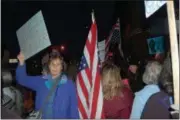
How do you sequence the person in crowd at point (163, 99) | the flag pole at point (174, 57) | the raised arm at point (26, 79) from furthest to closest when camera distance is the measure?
the raised arm at point (26, 79)
the person in crowd at point (163, 99)
the flag pole at point (174, 57)

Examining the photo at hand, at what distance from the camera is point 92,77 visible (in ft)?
16.1

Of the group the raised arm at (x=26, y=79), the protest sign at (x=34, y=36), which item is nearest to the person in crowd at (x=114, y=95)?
the raised arm at (x=26, y=79)

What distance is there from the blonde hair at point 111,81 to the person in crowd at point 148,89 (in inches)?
15.4

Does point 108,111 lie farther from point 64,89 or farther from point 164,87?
point 164,87

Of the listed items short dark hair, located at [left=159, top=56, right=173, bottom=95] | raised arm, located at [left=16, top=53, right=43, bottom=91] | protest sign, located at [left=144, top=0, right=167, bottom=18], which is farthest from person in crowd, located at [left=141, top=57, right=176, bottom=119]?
raised arm, located at [left=16, top=53, right=43, bottom=91]

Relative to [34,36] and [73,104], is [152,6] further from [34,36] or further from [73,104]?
[73,104]

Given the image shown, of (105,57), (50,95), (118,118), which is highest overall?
(105,57)

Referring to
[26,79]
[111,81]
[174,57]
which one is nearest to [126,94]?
[111,81]

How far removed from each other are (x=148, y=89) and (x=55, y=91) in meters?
1.05

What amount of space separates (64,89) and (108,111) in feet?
1.99

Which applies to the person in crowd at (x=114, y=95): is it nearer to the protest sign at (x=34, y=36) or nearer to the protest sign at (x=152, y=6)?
the protest sign at (x=34, y=36)

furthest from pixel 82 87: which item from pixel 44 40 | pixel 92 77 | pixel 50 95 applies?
pixel 44 40

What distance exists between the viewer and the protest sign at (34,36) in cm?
420

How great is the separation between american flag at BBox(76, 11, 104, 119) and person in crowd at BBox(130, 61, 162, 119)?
532 millimetres
